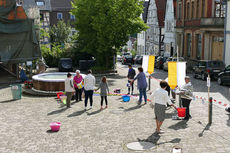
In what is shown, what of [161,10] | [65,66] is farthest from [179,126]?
[161,10]

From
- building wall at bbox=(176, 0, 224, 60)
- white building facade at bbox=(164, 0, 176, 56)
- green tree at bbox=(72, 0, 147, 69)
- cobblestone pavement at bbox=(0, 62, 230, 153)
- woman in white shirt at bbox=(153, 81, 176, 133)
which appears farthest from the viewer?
white building facade at bbox=(164, 0, 176, 56)

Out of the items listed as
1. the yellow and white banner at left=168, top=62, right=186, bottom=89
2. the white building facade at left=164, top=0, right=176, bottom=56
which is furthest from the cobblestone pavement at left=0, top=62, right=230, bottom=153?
the white building facade at left=164, top=0, right=176, bottom=56

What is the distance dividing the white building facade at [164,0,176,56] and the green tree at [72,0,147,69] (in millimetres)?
19692

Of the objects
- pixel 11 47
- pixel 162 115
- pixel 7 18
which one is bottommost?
pixel 162 115

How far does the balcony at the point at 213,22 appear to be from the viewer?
111 feet

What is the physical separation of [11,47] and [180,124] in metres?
20.2

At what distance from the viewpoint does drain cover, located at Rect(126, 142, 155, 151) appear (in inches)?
399

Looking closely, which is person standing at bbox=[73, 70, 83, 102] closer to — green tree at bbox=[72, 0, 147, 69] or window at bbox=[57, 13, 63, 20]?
green tree at bbox=[72, 0, 147, 69]

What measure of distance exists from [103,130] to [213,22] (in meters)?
25.8

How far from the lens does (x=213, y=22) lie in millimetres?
34500

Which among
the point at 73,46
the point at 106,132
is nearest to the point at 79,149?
the point at 106,132

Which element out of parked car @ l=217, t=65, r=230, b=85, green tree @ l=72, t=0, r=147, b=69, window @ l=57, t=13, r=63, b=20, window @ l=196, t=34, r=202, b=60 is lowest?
parked car @ l=217, t=65, r=230, b=85

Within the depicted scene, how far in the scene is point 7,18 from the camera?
28.8m

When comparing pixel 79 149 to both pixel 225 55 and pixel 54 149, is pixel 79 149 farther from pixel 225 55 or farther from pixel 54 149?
→ pixel 225 55
